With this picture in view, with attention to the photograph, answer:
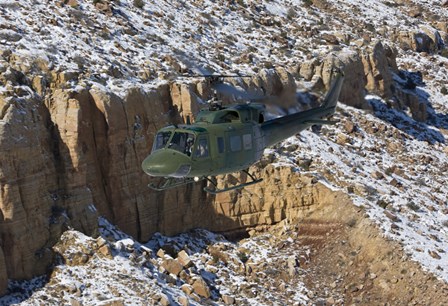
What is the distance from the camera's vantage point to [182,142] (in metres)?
29.1

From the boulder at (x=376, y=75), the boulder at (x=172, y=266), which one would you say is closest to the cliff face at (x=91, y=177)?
the boulder at (x=172, y=266)

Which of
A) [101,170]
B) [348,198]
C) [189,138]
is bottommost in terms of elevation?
[348,198]

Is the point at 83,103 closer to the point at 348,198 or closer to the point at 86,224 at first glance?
the point at 86,224

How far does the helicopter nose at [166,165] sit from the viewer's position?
28.1m

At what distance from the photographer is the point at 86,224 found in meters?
38.3

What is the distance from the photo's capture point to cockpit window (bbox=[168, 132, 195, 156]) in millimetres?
28906

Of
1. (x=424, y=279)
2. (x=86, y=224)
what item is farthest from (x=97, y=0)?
(x=424, y=279)

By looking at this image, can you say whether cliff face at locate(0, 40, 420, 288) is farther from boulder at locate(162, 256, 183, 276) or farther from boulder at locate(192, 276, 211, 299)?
boulder at locate(192, 276, 211, 299)

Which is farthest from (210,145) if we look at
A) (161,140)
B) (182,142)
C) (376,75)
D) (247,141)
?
(376,75)

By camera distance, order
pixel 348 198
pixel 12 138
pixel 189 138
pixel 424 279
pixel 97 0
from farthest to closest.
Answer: pixel 97 0, pixel 348 198, pixel 424 279, pixel 12 138, pixel 189 138

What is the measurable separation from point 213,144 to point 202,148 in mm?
539

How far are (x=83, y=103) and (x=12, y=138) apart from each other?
4512mm

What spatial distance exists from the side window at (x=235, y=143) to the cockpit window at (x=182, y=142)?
1751 mm

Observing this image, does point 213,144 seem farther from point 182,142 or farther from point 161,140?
point 161,140
